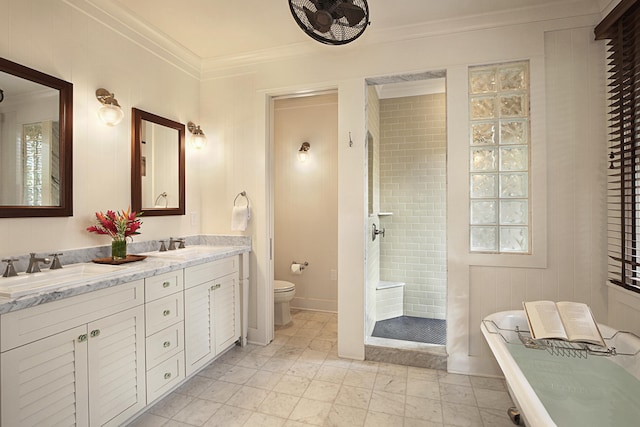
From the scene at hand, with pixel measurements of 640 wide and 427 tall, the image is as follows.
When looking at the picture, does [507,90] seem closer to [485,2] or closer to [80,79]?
[485,2]

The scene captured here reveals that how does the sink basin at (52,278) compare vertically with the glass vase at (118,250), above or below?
below

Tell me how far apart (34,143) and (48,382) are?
4.22 feet

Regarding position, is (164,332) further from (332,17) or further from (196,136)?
(332,17)

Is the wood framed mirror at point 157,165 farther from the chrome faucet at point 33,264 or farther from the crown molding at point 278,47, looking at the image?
the chrome faucet at point 33,264

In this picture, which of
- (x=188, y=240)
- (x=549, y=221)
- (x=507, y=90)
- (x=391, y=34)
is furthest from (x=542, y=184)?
(x=188, y=240)

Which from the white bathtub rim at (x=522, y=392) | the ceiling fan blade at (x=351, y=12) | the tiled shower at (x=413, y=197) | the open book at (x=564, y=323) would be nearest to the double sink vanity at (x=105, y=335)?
the ceiling fan blade at (x=351, y=12)

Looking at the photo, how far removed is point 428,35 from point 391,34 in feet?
0.94

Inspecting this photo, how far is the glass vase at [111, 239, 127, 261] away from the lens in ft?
6.72

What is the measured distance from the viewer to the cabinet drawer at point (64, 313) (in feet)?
4.13

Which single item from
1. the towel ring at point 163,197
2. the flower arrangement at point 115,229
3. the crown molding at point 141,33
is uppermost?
the crown molding at point 141,33

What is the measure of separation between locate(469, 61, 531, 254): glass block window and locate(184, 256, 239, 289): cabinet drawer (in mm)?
1951

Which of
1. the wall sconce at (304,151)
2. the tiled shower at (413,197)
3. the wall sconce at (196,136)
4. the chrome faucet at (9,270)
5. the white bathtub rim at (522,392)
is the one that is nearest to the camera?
the white bathtub rim at (522,392)

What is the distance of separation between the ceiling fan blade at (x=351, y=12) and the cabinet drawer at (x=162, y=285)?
181 centimetres

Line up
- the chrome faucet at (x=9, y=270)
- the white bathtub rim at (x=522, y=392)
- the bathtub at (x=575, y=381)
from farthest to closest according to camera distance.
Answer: the chrome faucet at (x=9, y=270) → the bathtub at (x=575, y=381) → the white bathtub rim at (x=522, y=392)
